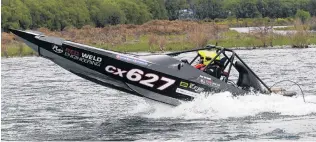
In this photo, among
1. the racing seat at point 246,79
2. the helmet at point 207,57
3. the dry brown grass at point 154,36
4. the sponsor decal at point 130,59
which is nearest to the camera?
the sponsor decal at point 130,59

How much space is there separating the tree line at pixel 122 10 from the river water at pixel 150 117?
60.0m

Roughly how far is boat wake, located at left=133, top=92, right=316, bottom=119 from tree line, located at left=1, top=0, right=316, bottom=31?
64640 millimetres

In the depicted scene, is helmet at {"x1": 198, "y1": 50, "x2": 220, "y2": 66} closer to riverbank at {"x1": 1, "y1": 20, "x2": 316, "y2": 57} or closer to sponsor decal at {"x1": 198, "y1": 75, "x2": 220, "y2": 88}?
sponsor decal at {"x1": 198, "y1": 75, "x2": 220, "y2": 88}

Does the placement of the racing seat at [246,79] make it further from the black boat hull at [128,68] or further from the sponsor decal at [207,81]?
the black boat hull at [128,68]

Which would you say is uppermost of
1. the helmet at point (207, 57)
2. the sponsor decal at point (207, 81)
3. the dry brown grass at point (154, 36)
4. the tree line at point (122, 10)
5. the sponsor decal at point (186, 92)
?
the helmet at point (207, 57)

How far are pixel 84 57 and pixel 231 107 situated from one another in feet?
13.8

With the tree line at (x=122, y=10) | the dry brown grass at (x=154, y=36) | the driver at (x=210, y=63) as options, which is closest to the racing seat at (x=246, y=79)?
the driver at (x=210, y=63)

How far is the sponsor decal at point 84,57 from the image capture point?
17.9m

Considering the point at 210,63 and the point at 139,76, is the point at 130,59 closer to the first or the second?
the point at 139,76

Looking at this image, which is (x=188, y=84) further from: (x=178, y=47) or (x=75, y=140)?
(x=178, y=47)

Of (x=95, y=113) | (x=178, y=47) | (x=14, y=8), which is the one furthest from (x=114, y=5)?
(x=95, y=113)

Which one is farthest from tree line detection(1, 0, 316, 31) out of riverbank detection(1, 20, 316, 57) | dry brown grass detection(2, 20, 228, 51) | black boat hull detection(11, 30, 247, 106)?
black boat hull detection(11, 30, 247, 106)

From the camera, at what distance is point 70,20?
113625 mm

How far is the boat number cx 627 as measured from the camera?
17.8 meters
